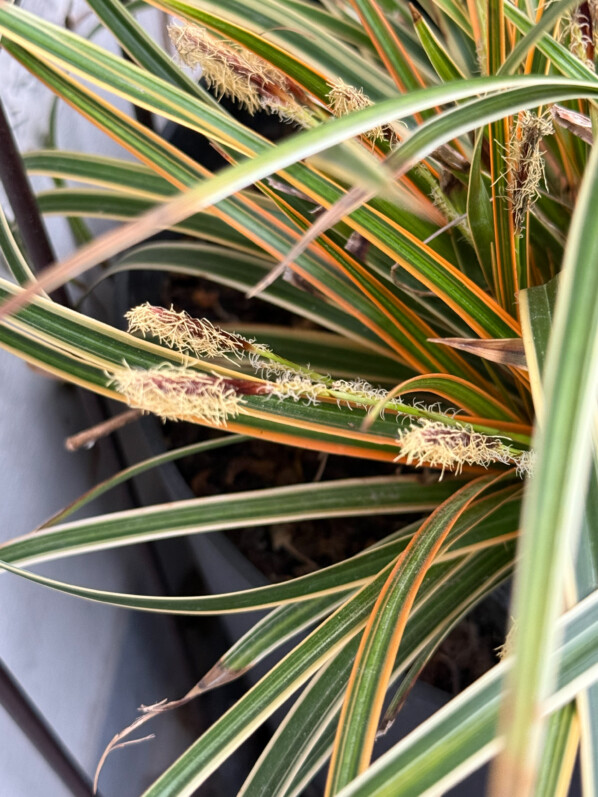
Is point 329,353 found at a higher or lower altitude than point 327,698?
higher

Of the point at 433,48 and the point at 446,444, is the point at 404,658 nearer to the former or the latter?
the point at 446,444

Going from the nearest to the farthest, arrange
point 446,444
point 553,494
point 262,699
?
point 553,494 < point 446,444 < point 262,699

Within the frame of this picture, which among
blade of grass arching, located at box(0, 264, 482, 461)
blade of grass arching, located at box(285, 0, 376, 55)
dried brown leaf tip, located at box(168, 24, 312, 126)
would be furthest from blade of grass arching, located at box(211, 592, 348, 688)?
blade of grass arching, located at box(285, 0, 376, 55)

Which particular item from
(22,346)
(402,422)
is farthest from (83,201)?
(402,422)

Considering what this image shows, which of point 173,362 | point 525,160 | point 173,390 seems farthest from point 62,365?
point 525,160

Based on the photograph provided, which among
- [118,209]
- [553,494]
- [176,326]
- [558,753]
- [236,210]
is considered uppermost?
[118,209]

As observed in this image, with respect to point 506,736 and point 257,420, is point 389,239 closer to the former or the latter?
point 257,420

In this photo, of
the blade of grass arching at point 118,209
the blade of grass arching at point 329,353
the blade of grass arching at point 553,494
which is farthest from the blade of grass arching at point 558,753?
the blade of grass arching at point 118,209
